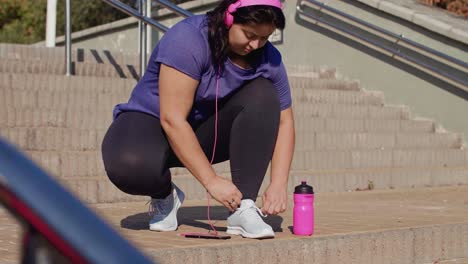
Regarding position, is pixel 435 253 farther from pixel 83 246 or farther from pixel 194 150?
pixel 83 246

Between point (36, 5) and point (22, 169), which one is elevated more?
point (36, 5)

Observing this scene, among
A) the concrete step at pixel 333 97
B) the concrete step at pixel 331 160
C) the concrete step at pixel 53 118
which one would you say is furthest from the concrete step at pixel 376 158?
the concrete step at pixel 53 118

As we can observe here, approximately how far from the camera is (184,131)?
12.1 ft

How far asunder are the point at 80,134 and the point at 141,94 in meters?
2.64

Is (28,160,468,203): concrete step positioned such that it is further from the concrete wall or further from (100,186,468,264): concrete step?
the concrete wall

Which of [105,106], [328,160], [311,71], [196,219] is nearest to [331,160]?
[328,160]

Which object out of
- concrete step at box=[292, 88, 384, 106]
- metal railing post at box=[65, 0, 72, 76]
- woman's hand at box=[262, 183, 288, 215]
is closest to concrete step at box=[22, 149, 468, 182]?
concrete step at box=[292, 88, 384, 106]

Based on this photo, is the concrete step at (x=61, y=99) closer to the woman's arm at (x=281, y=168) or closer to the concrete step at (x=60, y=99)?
the concrete step at (x=60, y=99)

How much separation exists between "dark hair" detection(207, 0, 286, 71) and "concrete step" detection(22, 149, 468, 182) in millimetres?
2373

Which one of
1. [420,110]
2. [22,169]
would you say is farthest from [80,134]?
[22,169]

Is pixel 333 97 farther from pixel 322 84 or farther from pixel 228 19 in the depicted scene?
pixel 228 19

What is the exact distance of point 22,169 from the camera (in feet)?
3.03

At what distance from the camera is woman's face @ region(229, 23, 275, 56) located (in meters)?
3.65

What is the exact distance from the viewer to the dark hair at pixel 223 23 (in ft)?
11.9
